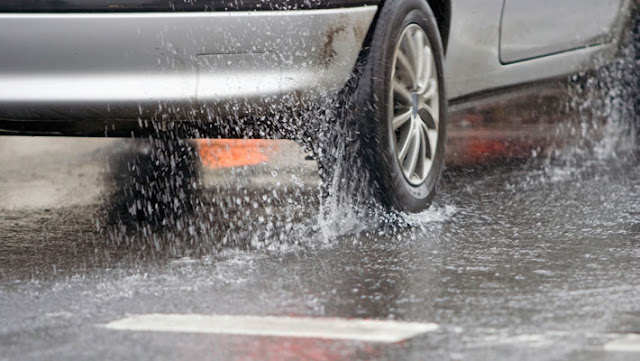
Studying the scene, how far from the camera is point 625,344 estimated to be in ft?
10.1

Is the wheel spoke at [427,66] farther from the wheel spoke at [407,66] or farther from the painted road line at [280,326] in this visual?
the painted road line at [280,326]

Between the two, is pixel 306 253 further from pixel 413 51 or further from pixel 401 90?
pixel 413 51

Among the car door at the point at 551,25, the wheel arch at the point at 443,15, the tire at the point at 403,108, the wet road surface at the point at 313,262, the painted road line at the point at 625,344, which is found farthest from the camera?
the car door at the point at 551,25

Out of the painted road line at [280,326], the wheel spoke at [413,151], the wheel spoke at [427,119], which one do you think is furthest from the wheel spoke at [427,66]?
the painted road line at [280,326]

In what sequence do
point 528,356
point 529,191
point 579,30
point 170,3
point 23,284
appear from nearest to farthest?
point 528,356
point 23,284
point 170,3
point 529,191
point 579,30

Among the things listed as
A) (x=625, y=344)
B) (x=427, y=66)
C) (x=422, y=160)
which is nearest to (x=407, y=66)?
(x=427, y=66)

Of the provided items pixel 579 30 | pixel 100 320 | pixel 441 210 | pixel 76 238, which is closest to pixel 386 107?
pixel 441 210

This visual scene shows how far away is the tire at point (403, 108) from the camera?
15.7ft

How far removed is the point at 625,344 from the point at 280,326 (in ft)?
2.93

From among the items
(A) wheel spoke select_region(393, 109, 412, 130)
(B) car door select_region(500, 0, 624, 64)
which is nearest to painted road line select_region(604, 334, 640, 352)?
(A) wheel spoke select_region(393, 109, 412, 130)

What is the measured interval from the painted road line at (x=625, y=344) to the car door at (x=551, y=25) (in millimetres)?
2954

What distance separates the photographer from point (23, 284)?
13.4 ft

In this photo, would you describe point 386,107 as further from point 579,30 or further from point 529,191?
point 579,30

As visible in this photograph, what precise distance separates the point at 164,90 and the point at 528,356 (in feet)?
6.72
